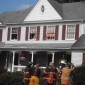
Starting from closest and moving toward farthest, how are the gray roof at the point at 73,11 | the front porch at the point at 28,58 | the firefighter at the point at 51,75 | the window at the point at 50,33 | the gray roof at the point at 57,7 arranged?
the firefighter at the point at 51,75
the front porch at the point at 28,58
the gray roof at the point at 73,11
the window at the point at 50,33
the gray roof at the point at 57,7

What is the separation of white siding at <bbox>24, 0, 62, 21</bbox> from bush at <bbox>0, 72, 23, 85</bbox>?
17.0 m

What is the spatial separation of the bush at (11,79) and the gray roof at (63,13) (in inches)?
661

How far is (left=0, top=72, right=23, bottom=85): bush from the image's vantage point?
22433mm

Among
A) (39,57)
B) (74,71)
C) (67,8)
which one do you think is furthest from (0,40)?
(74,71)

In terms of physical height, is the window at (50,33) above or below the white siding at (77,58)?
above

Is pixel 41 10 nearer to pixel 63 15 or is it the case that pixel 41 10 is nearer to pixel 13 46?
pixel 63 15

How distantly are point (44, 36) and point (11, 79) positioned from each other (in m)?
17.0

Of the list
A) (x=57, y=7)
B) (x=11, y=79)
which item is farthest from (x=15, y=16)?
(x=11, y=79)

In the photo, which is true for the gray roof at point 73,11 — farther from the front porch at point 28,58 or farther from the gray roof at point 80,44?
the front porch at point 28,58

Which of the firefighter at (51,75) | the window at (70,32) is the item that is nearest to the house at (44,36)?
the window at (70,32)

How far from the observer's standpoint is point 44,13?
130 feet

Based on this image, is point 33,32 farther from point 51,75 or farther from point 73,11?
point 51,75

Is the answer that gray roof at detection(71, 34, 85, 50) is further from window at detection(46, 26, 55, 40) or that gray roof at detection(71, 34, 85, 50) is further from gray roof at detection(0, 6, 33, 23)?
gray roof at detection(0, 6, 33, 23)

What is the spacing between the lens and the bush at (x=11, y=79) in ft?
73.6
